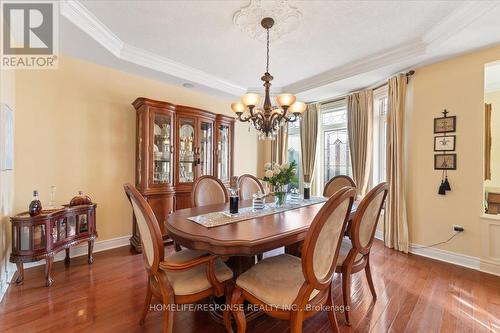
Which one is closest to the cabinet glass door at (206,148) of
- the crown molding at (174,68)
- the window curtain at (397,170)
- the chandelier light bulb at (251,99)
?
the crown molding at (174,68)

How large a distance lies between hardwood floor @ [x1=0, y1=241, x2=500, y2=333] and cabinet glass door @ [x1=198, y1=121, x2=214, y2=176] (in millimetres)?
1720

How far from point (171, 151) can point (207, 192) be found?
106 centimetres

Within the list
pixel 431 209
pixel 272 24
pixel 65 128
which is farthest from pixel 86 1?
pixel 431 209

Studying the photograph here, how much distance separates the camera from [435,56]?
106 inches

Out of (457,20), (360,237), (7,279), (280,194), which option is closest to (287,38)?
(457,20)

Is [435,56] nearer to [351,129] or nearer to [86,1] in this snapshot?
[351,129]

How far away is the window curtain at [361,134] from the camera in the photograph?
145 inches

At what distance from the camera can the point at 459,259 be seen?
106 inches

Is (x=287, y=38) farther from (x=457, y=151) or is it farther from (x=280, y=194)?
(x=457, y=151)

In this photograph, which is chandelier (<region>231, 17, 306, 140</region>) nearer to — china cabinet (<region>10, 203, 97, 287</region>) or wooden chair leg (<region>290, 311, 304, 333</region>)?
wooden chair leg (<region>290, 311, 304, 333</region>)

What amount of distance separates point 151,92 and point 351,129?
333 centimetres

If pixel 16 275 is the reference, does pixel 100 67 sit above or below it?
above

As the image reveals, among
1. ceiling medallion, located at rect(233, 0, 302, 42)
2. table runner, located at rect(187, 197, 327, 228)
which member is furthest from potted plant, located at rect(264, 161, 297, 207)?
ceiling medallion, located at rect(233, 0, 302, 42)

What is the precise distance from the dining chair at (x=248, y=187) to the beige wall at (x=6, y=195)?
90.5 inches
